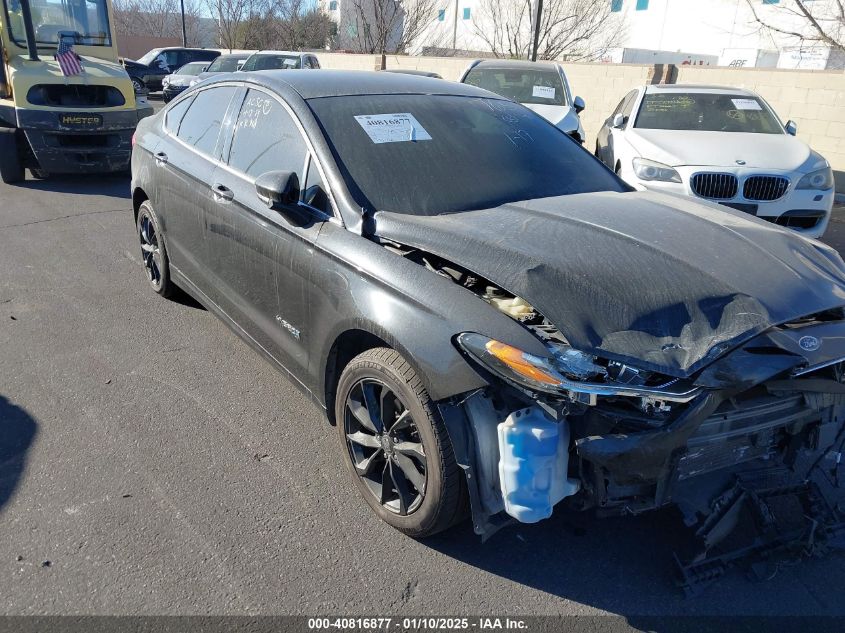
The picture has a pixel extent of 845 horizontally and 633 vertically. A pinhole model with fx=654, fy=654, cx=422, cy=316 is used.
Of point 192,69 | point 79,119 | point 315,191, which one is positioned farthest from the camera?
point 192,69

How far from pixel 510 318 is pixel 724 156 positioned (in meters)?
5.34

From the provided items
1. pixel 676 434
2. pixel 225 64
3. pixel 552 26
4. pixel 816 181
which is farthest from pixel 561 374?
pixel 552 26

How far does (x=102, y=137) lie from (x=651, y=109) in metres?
7.18

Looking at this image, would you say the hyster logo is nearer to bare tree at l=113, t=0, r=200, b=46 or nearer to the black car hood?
the black car hood

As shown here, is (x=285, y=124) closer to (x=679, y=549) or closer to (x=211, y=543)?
(x=211, y=543)

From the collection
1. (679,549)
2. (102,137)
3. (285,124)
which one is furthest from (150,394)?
(102,137)

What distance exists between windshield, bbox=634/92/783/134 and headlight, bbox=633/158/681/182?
113 cm

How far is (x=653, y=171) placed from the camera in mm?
6711

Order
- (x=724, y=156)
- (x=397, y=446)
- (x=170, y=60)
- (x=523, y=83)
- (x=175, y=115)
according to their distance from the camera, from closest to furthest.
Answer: (x=397, y=446) < (x=175, y=115) < (x=724, y=156) < (x=523, y=83) < (x=170, y=60)

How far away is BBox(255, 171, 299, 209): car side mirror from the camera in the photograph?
2949 mm

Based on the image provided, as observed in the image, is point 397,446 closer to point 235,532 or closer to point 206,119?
point 235,532

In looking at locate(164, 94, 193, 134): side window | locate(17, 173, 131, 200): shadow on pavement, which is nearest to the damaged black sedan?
locate(164, 94, 193, 134): side window

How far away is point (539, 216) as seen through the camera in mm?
3000

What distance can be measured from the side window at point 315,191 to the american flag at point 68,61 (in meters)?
7.12
